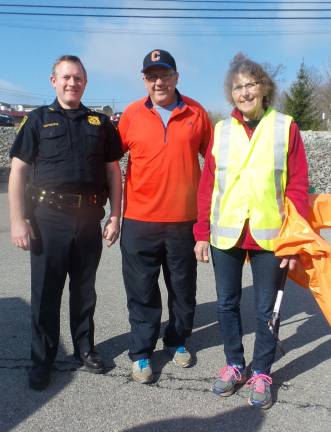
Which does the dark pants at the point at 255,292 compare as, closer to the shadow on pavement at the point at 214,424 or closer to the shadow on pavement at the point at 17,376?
the shadow on pavement at the point at 214,424

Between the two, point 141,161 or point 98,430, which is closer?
point 98,430

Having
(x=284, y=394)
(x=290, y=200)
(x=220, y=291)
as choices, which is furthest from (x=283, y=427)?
(x=290, y=200)

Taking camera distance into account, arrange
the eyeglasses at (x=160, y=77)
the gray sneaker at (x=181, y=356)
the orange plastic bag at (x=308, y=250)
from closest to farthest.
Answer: the orange plastic bag at (x=308, y=250)
the eyeglasses at (x=160, y=77)
the gray sneaker at (x=181, y=356)

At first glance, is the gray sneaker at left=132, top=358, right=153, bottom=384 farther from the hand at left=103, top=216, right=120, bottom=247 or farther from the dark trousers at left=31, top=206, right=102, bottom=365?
the hand at left=103, top=216, right=120, bottom=247

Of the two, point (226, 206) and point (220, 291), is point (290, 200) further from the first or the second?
point (220, 291)

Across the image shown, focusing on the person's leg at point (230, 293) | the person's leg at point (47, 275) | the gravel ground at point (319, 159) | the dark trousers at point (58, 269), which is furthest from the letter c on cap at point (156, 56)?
the gravel ground at point (319, 159)

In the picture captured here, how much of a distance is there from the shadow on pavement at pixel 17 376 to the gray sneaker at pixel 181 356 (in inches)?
31.7

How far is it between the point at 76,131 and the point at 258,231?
132 cm

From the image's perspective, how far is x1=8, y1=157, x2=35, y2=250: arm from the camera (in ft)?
9.47

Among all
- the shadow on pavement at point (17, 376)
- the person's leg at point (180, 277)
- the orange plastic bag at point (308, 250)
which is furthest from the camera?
the person's leg at point (180, 277)

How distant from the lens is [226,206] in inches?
112

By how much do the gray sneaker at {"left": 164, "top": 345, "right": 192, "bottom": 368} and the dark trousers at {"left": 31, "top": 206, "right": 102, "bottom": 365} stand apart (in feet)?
2.23

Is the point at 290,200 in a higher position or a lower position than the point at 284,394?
higher

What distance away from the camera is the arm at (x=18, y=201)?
114 inches
